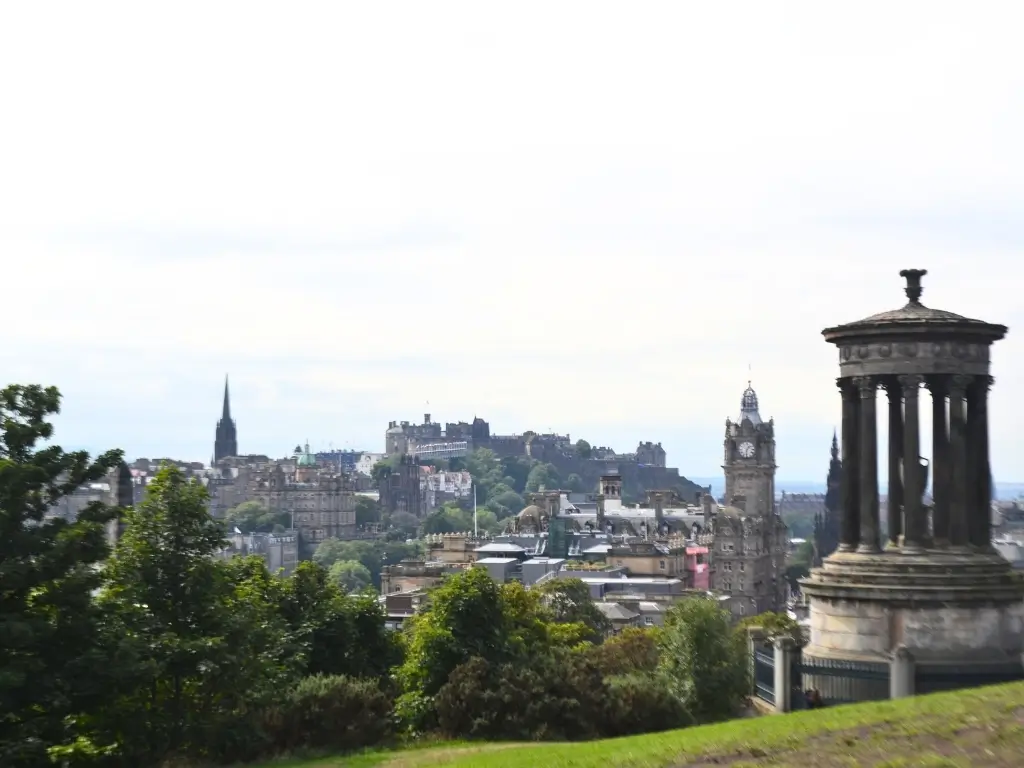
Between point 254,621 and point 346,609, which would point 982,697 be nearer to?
point 254,621

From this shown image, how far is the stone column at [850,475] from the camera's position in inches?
1212

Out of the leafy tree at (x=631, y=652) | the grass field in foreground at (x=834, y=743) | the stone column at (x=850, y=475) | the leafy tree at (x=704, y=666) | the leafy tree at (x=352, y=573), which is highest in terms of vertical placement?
the stone column at (x=850, y=475)

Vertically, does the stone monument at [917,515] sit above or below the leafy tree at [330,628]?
above

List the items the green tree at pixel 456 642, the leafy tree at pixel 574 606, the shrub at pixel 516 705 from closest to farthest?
1. the shrub at pixel 516 705
2. the green tree at pixel 456 642
3. the leafy tree at pixel 574 606

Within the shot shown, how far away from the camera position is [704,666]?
41.5 metres

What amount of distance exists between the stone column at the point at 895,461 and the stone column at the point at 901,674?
4.32 metres

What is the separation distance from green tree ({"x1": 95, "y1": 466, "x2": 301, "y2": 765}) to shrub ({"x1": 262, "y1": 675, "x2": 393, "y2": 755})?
0.49m

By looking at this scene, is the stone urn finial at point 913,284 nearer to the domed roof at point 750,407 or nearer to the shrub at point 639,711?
the shrub at point 639,711

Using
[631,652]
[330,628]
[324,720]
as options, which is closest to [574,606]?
[631,652]

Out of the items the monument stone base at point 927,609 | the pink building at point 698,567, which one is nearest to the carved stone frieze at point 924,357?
the monument stone base at point 927,609

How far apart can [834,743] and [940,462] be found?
510 inches

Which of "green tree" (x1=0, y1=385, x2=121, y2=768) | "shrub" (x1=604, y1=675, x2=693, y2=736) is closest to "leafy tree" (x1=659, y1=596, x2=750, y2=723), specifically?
"shrub" (x1=604, y1=675, x2=693, y2=736)

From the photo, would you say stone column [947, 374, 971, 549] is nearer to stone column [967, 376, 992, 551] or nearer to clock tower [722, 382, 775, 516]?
stone column [967, 376, 992, 551]

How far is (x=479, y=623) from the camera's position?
3466 cm
